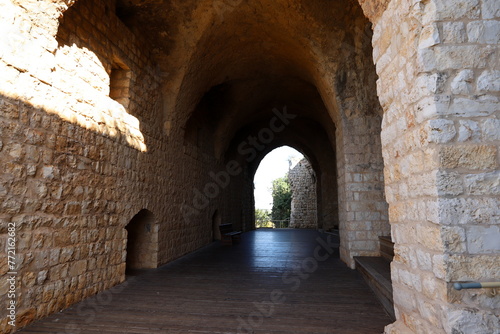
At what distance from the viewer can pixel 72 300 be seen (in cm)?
342

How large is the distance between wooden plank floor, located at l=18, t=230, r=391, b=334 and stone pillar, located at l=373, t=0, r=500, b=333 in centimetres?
115

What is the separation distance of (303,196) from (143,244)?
13931 mm

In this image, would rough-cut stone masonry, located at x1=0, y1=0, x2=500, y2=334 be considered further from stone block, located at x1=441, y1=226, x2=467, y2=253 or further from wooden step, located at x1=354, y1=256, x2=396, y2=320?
wooden step, located at x1=354, y1=256, x2=396, y2=320

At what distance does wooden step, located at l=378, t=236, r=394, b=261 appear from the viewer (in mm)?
4223

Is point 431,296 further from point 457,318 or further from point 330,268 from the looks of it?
point 330,268

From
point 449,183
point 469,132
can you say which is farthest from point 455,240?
point 469,132

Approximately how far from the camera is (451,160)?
5.74ft

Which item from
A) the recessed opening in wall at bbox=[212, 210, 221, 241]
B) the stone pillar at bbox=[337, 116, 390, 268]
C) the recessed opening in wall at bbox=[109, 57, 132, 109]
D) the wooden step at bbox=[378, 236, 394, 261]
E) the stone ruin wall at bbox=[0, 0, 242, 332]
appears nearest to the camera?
the stone ruin wall at bbox=[0, 0, 242, 332]

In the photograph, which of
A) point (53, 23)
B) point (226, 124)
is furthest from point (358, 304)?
point (226, 124)

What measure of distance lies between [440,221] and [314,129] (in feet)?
36.8

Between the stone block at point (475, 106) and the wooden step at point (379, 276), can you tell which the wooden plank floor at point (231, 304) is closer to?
the wooden step at point (379, 276)

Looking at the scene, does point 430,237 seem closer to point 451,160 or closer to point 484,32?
point 451,160

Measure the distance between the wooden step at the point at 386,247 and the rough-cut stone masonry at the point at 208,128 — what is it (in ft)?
1.13

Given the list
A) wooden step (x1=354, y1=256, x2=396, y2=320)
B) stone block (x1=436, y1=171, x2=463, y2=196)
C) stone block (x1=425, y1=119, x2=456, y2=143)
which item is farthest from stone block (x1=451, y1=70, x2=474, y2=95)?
wooden step (x1=354, y1=256, x2=396, y2=320)
